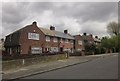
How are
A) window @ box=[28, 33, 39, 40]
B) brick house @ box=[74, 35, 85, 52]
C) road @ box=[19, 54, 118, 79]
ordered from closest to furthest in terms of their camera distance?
road @ box=[19, 54, 118, 79] → window @ box=[28, 33, 39, 40] → brick house @ box=[74, 35, 85, 52]

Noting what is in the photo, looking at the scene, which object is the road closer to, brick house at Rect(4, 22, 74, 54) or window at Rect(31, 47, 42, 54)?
brick house at Rect(4, 22, 74, 54)

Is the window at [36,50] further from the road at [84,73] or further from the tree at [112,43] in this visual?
the tree at [112,43]

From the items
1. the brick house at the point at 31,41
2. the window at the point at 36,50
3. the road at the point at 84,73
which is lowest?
the road at the point at 84,73

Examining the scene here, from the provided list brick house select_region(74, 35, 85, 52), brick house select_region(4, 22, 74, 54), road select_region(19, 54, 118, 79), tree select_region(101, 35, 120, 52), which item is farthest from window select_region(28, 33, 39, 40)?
tree select_region(101, 35, 120, 52)

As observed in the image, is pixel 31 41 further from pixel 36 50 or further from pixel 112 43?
pixel 112 43

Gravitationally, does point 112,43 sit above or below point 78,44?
above

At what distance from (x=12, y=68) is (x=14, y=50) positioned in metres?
29.1

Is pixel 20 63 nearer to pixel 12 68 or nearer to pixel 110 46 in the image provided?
pixel 12 68

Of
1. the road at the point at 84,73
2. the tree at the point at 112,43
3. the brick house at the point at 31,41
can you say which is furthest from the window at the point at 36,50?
the tree at the point at 112,43

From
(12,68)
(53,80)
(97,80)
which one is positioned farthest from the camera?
(12,68)

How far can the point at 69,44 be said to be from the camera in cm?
6975

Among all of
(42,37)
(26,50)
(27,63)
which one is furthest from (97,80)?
(42,37)

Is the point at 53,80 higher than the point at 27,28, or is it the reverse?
the point at 27,28

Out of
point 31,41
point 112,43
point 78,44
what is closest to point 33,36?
point 31,41
